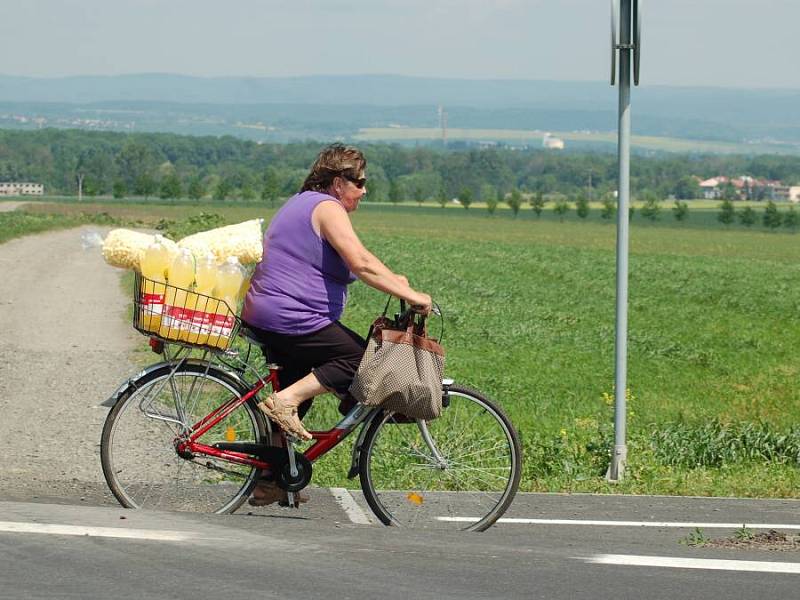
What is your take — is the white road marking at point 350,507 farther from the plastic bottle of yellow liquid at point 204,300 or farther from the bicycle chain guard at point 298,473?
the plastic bottle of yellow liquid at point 204,300

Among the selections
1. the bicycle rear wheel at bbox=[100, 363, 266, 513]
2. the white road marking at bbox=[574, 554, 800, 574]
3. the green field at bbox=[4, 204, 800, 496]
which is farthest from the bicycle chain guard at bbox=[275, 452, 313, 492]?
the green field at bbox=[4, 204, 800, 496]

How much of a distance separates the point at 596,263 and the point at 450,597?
4858 centimetres

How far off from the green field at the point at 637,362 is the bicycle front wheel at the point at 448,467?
67.0 inches

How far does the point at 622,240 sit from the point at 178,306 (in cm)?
316

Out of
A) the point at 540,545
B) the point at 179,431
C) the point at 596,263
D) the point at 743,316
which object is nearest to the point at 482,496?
the point at 540,545

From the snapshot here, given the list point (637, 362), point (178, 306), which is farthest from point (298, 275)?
point (637, 362)

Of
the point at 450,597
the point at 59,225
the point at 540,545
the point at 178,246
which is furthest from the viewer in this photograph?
the point at 59,225

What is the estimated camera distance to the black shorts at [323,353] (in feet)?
20.5

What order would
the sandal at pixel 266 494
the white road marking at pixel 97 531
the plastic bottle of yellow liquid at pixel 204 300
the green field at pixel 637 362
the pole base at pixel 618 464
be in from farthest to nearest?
the green field at pixel 637 362 < the pole base at pixel 618 464 < the sandal at pixel 266 494 < the plastic bottle of yellow liquid at pixel 204 300 < the white road marking at pixel 97 531

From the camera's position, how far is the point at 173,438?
6.46 meters

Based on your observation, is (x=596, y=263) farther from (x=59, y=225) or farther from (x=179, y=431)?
(x=179, y=431)

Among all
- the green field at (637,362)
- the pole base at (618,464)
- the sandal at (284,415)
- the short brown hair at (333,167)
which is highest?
the short brown hair at (333,167)

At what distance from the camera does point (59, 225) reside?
61688 millimetres

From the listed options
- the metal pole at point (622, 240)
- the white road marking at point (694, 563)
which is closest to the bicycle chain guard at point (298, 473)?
the white road marking at point (694, 563)
